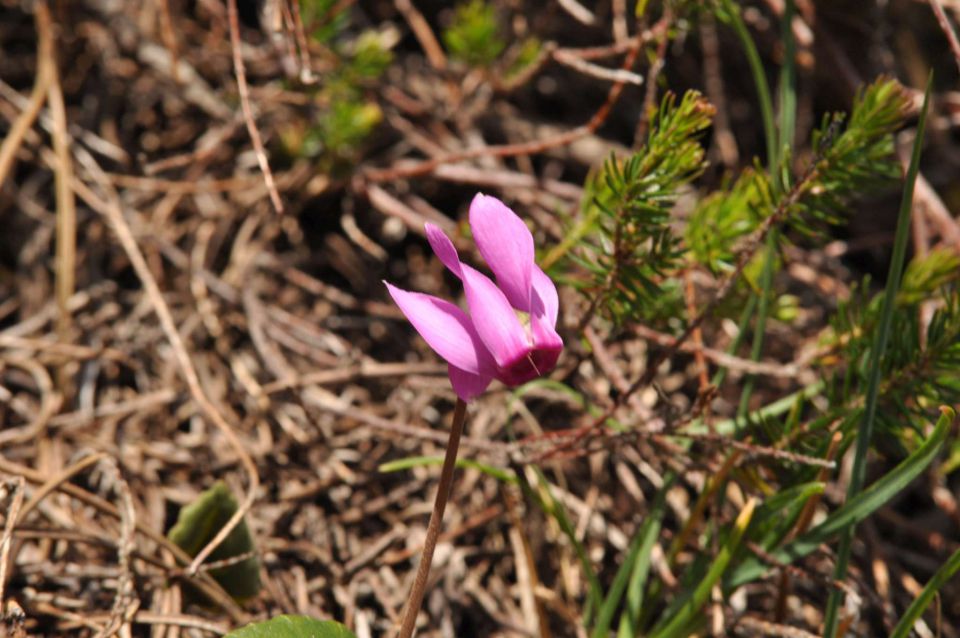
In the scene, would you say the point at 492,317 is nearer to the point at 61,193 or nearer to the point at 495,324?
the point at 495,324

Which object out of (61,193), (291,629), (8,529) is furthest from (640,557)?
(61,193)

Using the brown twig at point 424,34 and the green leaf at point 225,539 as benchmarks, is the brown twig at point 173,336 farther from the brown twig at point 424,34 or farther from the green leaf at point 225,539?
the brown twig at point 424,34

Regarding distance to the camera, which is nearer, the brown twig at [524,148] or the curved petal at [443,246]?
the curved petal at [443,246]

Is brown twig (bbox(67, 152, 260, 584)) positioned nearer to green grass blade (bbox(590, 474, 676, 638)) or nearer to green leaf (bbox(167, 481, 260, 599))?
green leaf (bbox(167, 481, 260, 599))

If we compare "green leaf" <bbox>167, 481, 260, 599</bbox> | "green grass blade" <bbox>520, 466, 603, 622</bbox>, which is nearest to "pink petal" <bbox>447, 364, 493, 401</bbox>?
"green grass blade" <bbox>520, 466, 603, 622</bbox>

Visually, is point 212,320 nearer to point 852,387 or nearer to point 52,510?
point 52,510

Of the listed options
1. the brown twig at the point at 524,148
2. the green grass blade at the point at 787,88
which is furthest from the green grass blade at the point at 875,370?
the brown twig at the point at 524,148

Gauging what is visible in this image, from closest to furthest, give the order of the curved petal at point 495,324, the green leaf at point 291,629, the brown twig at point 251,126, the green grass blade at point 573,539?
the curved petal at point 495,324 → the green leaf at point 291,629 → the green grass blade at point 573,539 → the brown twig at point 251,126
